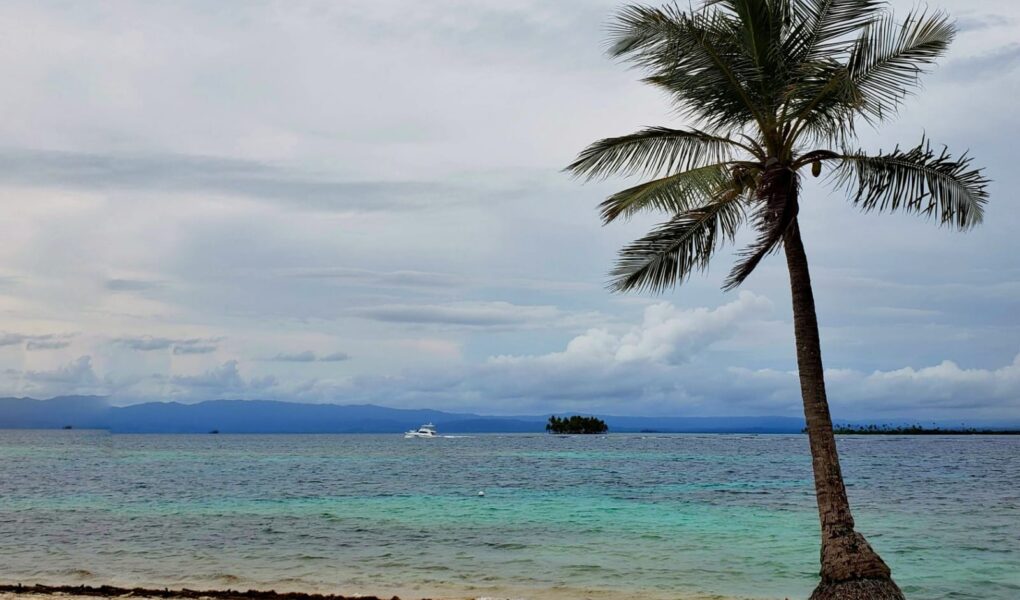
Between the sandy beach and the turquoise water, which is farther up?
the sandy beach

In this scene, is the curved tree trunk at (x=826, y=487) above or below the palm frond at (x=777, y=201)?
below

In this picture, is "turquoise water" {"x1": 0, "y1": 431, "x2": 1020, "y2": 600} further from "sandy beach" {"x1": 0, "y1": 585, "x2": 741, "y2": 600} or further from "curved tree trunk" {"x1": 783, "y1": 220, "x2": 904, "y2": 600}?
"curved tree trunk" {"x1": 783, "y1": 220, "x2": 904, "y2": 600}

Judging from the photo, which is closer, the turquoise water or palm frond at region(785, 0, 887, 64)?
palm frond at region(785, 0, 887, 64)

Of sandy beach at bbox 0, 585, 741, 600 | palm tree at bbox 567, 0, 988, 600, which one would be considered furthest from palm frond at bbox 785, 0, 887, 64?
sandy beach at bbox 0, 585, 741, 600

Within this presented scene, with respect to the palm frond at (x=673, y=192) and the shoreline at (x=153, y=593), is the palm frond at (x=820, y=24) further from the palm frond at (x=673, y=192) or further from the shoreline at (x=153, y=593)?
the shoreline at (x=153, y=593)

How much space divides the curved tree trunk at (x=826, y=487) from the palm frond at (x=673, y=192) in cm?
121

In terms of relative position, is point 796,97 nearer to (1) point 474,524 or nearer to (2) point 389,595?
(2) point 389,595

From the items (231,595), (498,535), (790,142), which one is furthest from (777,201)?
(498,535)

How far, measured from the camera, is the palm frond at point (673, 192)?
11875 mm

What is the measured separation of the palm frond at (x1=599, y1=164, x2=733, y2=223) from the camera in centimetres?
1188

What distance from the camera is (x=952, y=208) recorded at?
1132 cm

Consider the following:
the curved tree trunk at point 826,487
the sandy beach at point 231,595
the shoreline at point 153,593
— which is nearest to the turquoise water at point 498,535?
the sandy beach at point 231,595

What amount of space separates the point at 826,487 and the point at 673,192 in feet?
14.0

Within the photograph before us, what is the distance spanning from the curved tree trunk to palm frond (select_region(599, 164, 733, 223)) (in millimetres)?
1214
